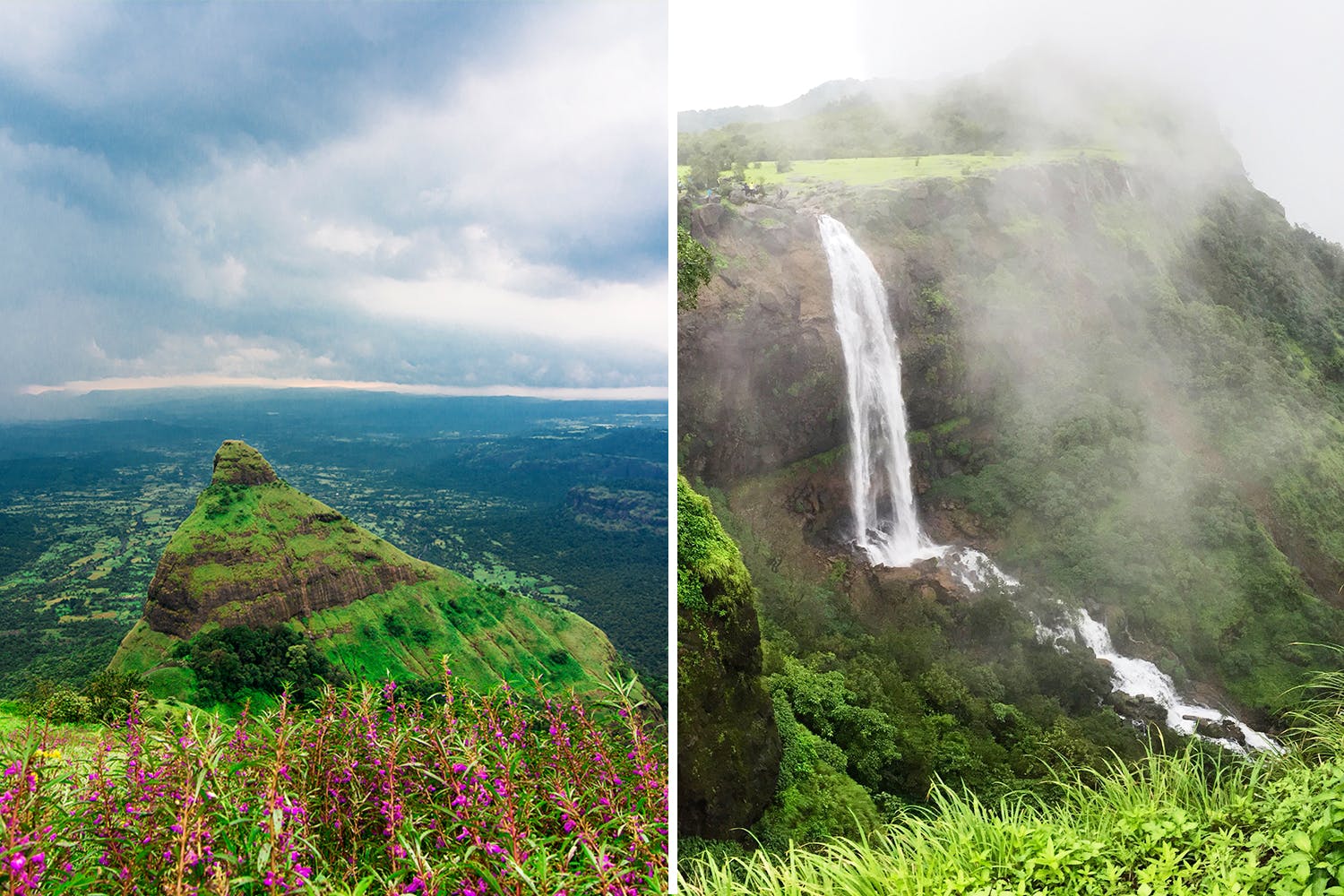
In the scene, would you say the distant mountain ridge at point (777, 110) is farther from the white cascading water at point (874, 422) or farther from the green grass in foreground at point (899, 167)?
the white cascading water at point (874, 422)

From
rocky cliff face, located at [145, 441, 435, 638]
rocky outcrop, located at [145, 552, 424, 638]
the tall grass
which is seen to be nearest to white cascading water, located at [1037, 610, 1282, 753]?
the tall grass

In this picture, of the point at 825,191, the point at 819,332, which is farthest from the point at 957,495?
the point at 825,191

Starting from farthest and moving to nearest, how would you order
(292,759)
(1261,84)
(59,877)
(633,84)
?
(633,84) → (1261,84) → (292,759) → (59,877)

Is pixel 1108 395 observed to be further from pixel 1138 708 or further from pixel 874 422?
pixel 1138 708

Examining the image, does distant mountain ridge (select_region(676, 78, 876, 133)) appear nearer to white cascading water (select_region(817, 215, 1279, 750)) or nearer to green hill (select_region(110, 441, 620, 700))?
white cascading water (select_region(817, 215, 1279, 750))

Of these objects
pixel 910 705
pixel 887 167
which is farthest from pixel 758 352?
pixel 910 705

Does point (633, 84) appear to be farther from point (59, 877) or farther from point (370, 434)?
point (59, 877)
